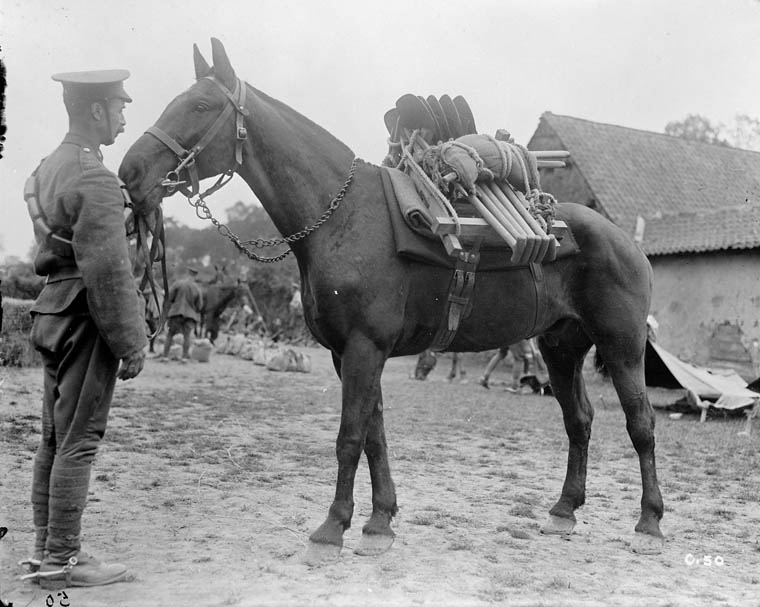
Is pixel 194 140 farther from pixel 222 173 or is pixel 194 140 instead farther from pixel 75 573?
pixel 75 573

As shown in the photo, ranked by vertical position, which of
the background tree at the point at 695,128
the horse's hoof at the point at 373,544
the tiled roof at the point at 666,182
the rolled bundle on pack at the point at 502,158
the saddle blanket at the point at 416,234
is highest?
the background tree at the point at 695,128

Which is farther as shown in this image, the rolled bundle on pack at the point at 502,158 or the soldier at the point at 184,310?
the soldier at the point at 184,310

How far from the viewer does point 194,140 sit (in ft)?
→ 11.6

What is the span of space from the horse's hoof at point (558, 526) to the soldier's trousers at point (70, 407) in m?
Result: 2.65

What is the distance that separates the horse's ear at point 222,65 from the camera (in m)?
3.59

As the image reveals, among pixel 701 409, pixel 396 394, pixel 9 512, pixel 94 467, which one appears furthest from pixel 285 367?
pixel 9 512

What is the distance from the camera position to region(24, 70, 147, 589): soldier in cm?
304

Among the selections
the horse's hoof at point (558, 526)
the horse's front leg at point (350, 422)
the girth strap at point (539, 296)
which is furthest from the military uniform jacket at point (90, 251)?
the horse's hoof at point (558, 526)

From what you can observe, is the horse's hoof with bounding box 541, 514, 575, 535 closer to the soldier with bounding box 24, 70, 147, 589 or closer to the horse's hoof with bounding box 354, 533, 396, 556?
the horse's hoof with bounding box 354, 533, 396, 556

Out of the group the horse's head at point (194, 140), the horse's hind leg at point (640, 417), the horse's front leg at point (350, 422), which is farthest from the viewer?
the horse's hind leg at point (640, 417)

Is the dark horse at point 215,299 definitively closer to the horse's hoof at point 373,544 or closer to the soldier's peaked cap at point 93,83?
the horse's hoof at point 373,544

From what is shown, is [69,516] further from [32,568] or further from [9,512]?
[9,512]

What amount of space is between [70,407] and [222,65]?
1791 mm

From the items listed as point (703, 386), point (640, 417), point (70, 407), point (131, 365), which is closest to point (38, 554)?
point (70, 407)
